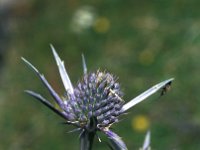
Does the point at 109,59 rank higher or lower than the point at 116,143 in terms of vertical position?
lower

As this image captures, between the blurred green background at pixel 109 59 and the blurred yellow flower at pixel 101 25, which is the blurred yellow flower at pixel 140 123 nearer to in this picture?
the blurred green background at pixel 109 59

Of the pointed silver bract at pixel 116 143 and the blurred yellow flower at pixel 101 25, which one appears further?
the blurred yellow flower at pixel 101 25

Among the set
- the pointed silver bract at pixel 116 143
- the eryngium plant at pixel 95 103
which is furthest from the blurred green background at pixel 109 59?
the pointed silver bract at pixel 116 143

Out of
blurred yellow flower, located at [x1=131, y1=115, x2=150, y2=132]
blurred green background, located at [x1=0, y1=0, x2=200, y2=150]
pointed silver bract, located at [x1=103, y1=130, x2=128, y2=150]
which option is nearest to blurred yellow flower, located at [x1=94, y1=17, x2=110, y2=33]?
blurred green background, located at [x1=0, y1=0, x2=200, y2=150]

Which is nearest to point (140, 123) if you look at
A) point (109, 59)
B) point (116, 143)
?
point (109, 59)

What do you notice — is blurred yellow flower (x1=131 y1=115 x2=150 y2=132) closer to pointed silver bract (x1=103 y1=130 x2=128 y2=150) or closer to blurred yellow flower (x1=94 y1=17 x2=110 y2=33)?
blurred yellow flower (x1=94 y1=17 x2=110 y2=33)

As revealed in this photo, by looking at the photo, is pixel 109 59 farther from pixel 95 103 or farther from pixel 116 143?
pixel 116 143

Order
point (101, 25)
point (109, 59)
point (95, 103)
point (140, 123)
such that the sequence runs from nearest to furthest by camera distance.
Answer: point (95, 103) < point (140, 123) < point (109, 59) < point (101, 25)
